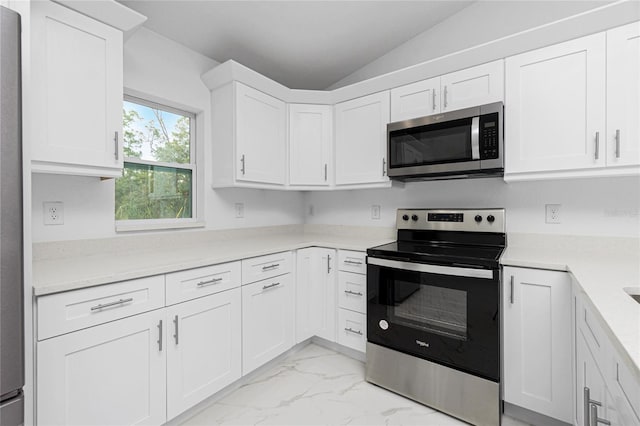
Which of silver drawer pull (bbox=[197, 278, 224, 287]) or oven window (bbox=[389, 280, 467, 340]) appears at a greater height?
silver drawer pull (bbox=[197, 278, 224, 287])

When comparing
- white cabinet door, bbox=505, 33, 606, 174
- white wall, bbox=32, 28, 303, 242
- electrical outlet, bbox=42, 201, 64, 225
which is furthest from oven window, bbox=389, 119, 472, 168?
electrical outlet, bbox=42, 201, 64, 225

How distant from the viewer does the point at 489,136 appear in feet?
6.13

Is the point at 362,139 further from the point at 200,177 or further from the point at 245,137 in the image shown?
the point at 200,177

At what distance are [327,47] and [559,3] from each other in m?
1.65

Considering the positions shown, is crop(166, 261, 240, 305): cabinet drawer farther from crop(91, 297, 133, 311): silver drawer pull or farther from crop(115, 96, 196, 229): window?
crop(115, 96, 196, 229): window

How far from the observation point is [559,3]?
2.00 metres

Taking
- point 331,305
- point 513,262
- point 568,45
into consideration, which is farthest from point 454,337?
point 568,45

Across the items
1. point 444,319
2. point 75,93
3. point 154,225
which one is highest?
point 75,93

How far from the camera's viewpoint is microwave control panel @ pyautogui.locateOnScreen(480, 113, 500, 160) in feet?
6.06

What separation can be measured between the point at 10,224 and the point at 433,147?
217cm

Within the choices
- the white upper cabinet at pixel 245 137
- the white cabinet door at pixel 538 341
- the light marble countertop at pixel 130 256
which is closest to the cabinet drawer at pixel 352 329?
the light marble countertop at pixel 130 256

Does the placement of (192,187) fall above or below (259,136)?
below

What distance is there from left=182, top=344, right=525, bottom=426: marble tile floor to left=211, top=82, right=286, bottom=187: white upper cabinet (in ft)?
4.83

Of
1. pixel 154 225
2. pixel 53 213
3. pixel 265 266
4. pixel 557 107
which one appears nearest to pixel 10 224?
pixel 53 213
